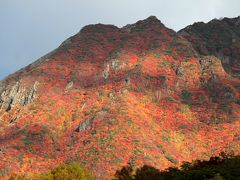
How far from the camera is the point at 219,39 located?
140 metres

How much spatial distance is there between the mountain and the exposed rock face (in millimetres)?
284

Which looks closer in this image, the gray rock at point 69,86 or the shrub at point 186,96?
the shrub at point 186,96

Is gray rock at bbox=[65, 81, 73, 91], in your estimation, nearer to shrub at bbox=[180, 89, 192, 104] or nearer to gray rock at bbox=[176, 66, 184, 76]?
gray rock at bbox=[176, 66, 184, 76]

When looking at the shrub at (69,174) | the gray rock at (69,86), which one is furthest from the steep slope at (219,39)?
the shrub at (69,174)

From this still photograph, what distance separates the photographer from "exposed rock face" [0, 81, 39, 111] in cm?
10200

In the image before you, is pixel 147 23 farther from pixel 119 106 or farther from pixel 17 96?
pixel 17 96

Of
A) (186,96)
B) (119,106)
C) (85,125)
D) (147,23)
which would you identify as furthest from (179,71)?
(85,125)

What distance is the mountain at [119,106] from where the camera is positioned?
8150 cm

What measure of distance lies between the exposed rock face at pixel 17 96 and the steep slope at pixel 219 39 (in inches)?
2021

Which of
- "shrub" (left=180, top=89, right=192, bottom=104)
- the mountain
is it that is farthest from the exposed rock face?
"shrub" (left=180, top=89, right=192, bottom=104)

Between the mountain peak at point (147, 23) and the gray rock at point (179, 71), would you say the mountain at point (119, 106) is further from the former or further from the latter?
the mountain peak at point (147, 23)

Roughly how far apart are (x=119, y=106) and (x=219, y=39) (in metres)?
59.5

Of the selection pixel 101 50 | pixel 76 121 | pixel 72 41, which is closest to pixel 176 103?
pixel 76 121

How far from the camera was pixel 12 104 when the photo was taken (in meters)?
104
